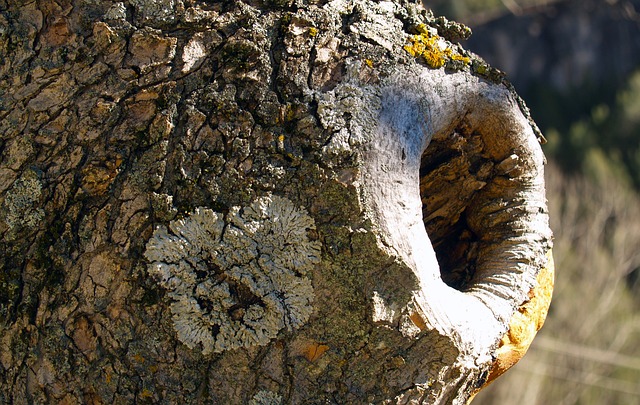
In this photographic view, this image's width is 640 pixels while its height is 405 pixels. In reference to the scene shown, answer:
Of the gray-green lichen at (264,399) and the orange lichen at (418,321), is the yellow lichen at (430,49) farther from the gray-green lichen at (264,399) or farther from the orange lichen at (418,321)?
the gray-green lichen at (264,399)

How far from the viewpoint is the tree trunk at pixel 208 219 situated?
4.49 ft

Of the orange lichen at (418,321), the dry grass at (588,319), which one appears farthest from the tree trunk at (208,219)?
the dry grass at (588,319)

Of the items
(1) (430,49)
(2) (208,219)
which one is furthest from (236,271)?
(1) (430,49)

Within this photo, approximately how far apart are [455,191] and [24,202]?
972 millimetres

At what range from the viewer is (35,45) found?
1456 millimetres

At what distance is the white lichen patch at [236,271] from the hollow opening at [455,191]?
1.62 feet

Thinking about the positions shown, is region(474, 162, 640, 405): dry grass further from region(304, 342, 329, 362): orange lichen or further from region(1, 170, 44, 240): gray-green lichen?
region(1, 170, 44, 240): gray-green lichen

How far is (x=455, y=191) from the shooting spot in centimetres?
182

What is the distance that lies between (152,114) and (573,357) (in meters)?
13.6

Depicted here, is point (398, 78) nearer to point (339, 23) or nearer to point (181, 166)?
point (339, 23)

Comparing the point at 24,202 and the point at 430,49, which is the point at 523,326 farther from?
the point at 24,202

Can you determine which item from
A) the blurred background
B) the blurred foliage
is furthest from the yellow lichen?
the blurred foliage

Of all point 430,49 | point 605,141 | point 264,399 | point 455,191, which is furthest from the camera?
point 605,141

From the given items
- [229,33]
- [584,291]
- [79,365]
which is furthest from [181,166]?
[584,291]
